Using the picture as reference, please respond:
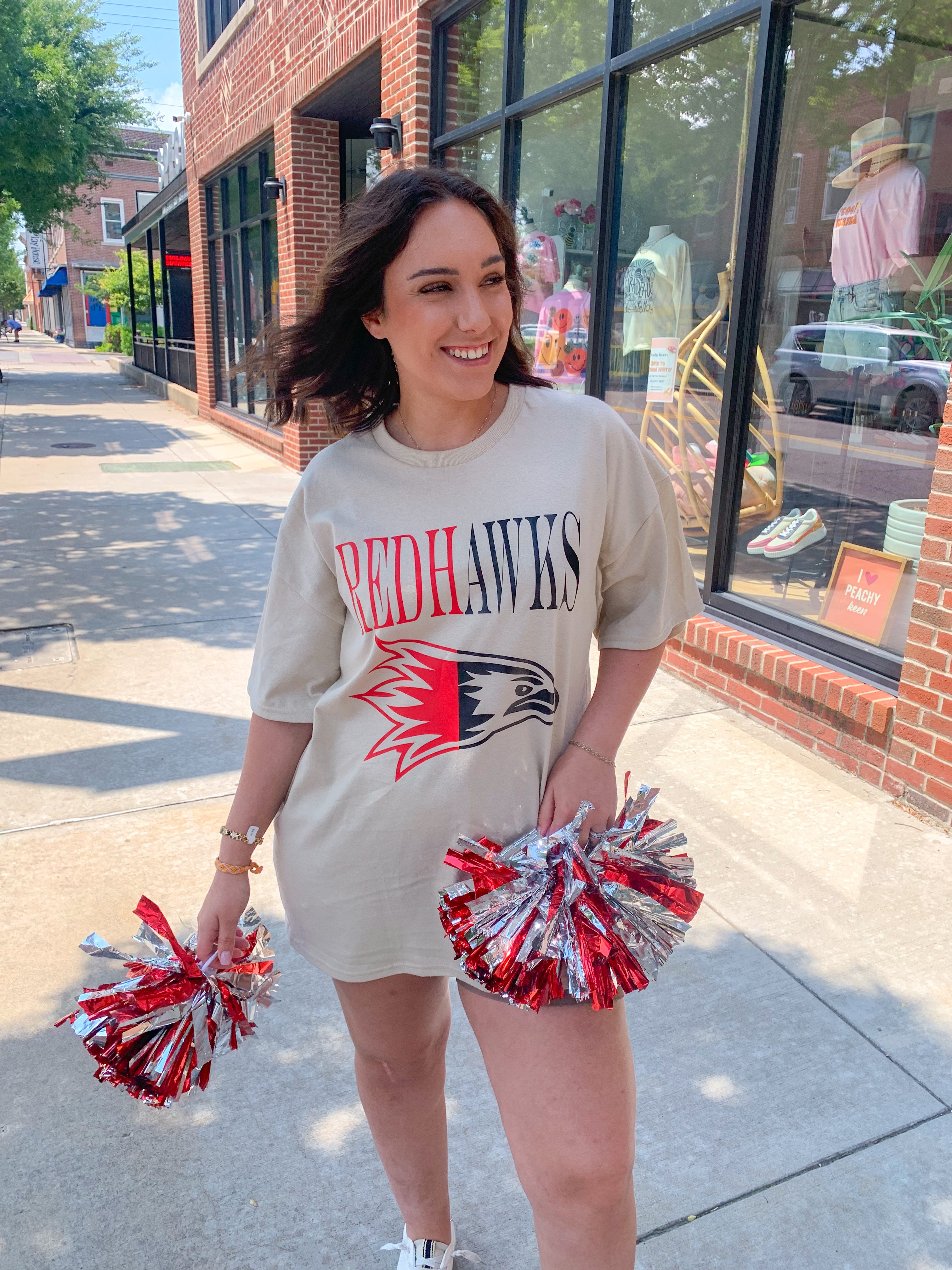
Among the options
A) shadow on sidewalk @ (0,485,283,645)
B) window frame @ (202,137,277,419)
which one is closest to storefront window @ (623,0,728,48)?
→ shadow on sidewalk @ (0,485,283,645)

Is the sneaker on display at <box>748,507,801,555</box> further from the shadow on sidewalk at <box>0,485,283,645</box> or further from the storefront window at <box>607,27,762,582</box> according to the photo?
the shadow on sidewalk at <box>0,485,283,645</box>

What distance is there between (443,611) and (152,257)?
2363 cm

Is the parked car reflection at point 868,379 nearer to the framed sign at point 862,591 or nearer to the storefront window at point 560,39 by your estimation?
the framed sign at point 862,591

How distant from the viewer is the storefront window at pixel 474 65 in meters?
6.45

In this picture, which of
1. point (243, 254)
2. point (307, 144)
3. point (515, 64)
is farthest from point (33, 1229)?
point (243, 254)

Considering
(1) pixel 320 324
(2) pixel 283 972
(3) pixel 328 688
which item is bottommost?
(2) pixel 283 972

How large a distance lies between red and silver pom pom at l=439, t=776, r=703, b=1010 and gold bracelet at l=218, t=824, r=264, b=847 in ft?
1.12

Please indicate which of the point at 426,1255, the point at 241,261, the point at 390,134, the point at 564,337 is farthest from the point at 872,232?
the point at 241,261

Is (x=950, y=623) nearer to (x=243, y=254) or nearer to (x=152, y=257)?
(x=243, y=254)

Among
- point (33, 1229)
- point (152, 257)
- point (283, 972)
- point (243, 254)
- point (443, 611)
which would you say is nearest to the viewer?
point (443, 611)

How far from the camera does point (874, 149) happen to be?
4211 mm

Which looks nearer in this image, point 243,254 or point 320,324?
point 320,324

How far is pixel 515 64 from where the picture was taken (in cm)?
625

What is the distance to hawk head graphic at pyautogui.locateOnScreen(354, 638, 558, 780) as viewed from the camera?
1.44 m
